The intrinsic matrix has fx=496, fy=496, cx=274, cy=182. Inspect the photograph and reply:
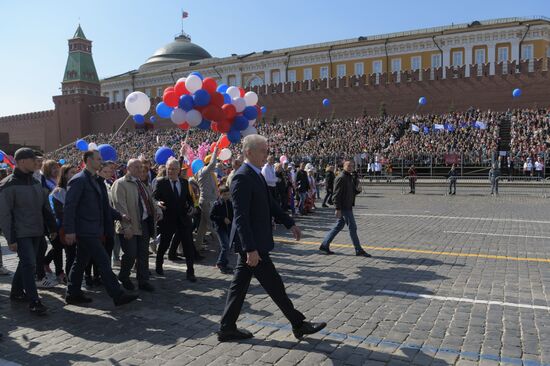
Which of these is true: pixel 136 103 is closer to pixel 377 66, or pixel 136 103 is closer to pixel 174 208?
pixel 174 208

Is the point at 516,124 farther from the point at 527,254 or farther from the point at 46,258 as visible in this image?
the point at 46,258

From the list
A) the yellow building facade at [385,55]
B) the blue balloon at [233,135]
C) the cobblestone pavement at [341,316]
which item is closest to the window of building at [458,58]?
the yellow building facade at [385,55]

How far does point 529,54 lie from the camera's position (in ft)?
143

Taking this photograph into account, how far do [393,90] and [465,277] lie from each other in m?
35.9

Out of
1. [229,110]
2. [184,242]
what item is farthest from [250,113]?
[184,242]

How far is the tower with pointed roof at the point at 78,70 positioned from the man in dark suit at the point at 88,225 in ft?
198

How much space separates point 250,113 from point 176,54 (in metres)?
69.4

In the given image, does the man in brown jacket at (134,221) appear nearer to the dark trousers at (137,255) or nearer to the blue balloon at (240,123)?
the dark trousers at (137,255)

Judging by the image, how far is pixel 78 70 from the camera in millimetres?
60812

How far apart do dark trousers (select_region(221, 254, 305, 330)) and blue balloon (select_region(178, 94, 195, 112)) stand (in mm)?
5840

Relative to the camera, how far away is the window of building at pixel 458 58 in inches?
1826

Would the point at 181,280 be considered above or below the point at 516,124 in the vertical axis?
below

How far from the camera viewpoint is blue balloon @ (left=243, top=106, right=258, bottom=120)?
10625mm

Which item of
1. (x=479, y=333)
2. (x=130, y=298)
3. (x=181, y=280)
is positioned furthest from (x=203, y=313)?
(x=479, y=333)
